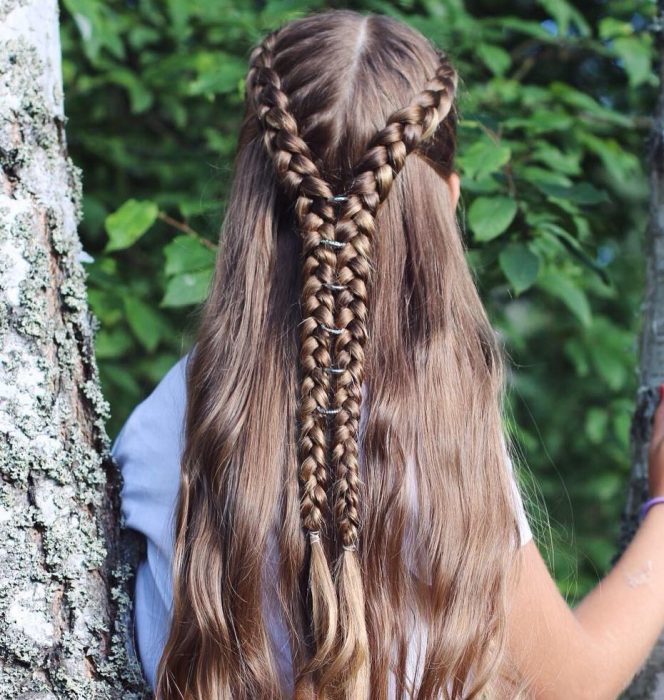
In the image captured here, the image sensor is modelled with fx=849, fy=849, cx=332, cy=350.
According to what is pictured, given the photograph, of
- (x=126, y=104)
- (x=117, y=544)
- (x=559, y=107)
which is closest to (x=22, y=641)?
(x=117, y=544)

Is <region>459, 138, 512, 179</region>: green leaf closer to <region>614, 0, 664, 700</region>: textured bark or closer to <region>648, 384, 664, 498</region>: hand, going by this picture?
<region>614, 0, 664, 700</region>: textured bark

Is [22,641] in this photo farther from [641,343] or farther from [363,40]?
[641,343]

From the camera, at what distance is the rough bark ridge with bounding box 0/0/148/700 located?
3.24ft

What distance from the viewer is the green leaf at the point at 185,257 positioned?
63.2 inches

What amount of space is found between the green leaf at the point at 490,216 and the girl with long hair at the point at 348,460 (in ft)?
1.19

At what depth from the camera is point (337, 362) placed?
105 centimetres

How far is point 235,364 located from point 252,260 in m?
0.14

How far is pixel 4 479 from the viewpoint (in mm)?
987

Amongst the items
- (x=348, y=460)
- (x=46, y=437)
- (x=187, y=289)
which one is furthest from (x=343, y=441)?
(x=187, y=289)

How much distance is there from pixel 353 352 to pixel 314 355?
5 cm

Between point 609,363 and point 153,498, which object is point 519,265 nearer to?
point 153,498

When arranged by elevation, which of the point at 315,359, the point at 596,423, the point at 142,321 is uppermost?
the point at 315,359

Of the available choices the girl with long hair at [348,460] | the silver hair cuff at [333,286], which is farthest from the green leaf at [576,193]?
the silver hair cuff at [333,286]

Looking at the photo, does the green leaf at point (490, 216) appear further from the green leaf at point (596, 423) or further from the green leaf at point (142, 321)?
the green leaf at point (596, 423)
